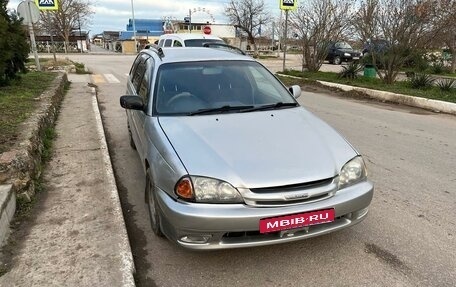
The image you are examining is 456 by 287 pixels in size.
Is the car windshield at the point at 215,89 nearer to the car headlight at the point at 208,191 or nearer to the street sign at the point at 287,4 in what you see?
the car headlight at the point at 208,191

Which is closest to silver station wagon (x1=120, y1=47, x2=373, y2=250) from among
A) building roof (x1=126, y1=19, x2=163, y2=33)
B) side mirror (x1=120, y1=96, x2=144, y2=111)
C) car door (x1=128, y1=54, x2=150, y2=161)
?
side mirror (x1=120, y1=96, x2=144, y2=111)

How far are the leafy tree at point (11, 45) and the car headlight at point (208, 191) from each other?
6.79 metres

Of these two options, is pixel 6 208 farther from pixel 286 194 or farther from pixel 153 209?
pixel 286 194

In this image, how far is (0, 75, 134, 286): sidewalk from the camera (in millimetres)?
2914

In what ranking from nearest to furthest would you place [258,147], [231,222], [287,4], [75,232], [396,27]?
[231,222] → [258,147] → [75,232] → [396,27] → [287,4]

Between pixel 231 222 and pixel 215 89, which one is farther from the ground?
pixel 215 89

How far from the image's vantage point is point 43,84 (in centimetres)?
1047

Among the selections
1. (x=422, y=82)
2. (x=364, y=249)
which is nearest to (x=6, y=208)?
(x=364, y=249)

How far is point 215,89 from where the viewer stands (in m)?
4.30

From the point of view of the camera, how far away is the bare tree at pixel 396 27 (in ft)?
39.4

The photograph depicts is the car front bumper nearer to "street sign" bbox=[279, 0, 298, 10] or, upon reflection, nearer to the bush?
the bush

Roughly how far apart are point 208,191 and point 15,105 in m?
5.59

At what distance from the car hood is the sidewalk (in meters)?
0.97

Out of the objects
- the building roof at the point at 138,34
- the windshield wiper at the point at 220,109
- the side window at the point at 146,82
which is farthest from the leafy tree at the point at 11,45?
the building roof at the point at 138,34
